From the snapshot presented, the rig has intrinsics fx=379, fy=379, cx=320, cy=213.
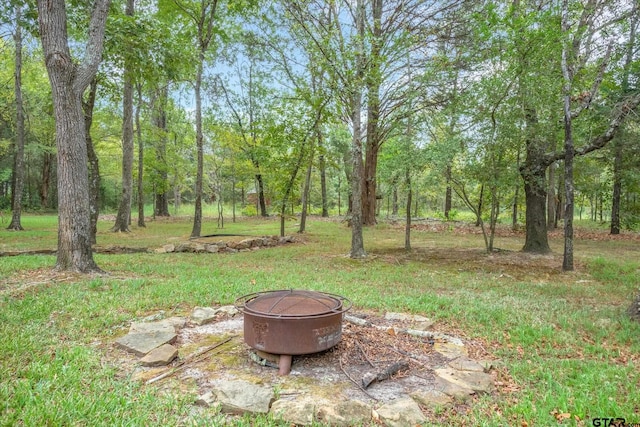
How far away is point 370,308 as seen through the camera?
5.04 meters

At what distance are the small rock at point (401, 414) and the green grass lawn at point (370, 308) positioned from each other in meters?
0.15

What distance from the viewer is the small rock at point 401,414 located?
2.43 metres

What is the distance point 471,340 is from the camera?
4012mm

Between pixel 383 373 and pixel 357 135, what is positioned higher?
pixel 357 135

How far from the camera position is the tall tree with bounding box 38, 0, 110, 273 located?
5848 millimetres

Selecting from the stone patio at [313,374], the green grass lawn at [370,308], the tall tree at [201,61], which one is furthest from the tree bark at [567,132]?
the tall tree at [201,61]

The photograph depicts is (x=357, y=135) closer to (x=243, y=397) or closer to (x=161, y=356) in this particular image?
(x=161, y=356)

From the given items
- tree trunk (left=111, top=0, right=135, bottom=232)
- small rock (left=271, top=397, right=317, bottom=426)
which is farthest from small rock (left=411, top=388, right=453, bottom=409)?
tree trunk (left=111, top=0, right=135, bottom=232)

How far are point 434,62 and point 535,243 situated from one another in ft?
18.2

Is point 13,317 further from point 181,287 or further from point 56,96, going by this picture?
point 56,96

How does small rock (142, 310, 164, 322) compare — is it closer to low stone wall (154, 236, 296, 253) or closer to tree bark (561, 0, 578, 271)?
low stone wall (154, 236, 296, 253)

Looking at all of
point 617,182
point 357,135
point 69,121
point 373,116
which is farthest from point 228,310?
point 617,182

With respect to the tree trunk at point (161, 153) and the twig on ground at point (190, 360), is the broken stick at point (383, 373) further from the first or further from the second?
the tree trunk at point (161, 153)

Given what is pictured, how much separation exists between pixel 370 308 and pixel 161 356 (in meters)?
2.72
